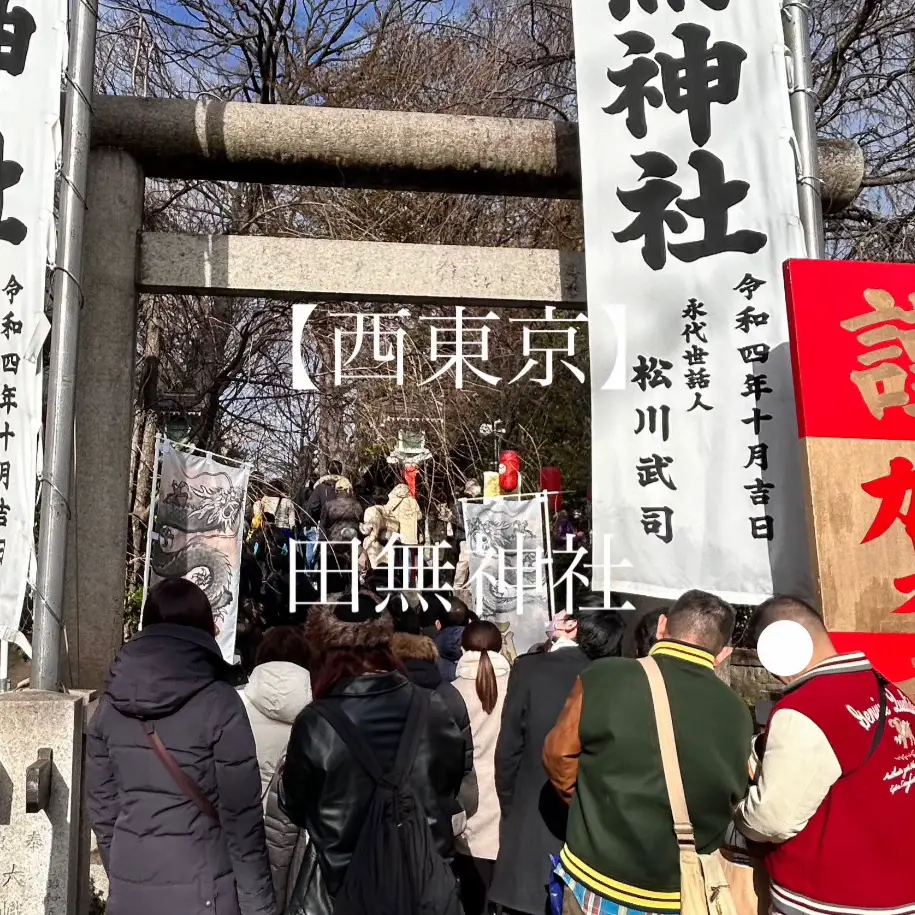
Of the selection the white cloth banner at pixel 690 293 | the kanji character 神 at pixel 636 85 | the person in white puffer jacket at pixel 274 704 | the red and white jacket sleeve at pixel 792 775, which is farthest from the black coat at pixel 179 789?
the kanji character 神 at pixel 636 85

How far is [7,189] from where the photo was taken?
4.74 m

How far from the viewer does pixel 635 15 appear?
5066mm

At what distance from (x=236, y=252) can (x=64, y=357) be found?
1.27 meters

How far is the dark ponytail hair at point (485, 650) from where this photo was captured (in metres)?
4.47

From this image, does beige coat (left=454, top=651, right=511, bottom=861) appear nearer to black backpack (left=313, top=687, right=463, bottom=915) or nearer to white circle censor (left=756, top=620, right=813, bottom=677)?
black backpack (left=313, top=687, right=463, bottom=915)

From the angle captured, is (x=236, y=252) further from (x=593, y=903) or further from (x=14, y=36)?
(x=593, y=903)

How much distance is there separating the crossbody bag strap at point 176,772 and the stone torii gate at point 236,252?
2202 millimetres

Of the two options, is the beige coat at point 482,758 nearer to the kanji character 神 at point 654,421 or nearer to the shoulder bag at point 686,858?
the kanji character 神 at point 654,421

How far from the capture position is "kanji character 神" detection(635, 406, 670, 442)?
4707 millimetres

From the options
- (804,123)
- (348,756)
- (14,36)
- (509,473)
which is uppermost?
(14,36)

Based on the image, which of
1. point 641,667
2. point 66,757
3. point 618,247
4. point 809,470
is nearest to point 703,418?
point 809,470

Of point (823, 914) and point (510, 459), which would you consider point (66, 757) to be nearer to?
point (823, 914)

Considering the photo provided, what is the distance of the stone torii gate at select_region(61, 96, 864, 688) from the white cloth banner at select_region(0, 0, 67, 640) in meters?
0.57

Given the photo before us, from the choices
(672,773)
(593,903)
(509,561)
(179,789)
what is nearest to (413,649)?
(179,789)
